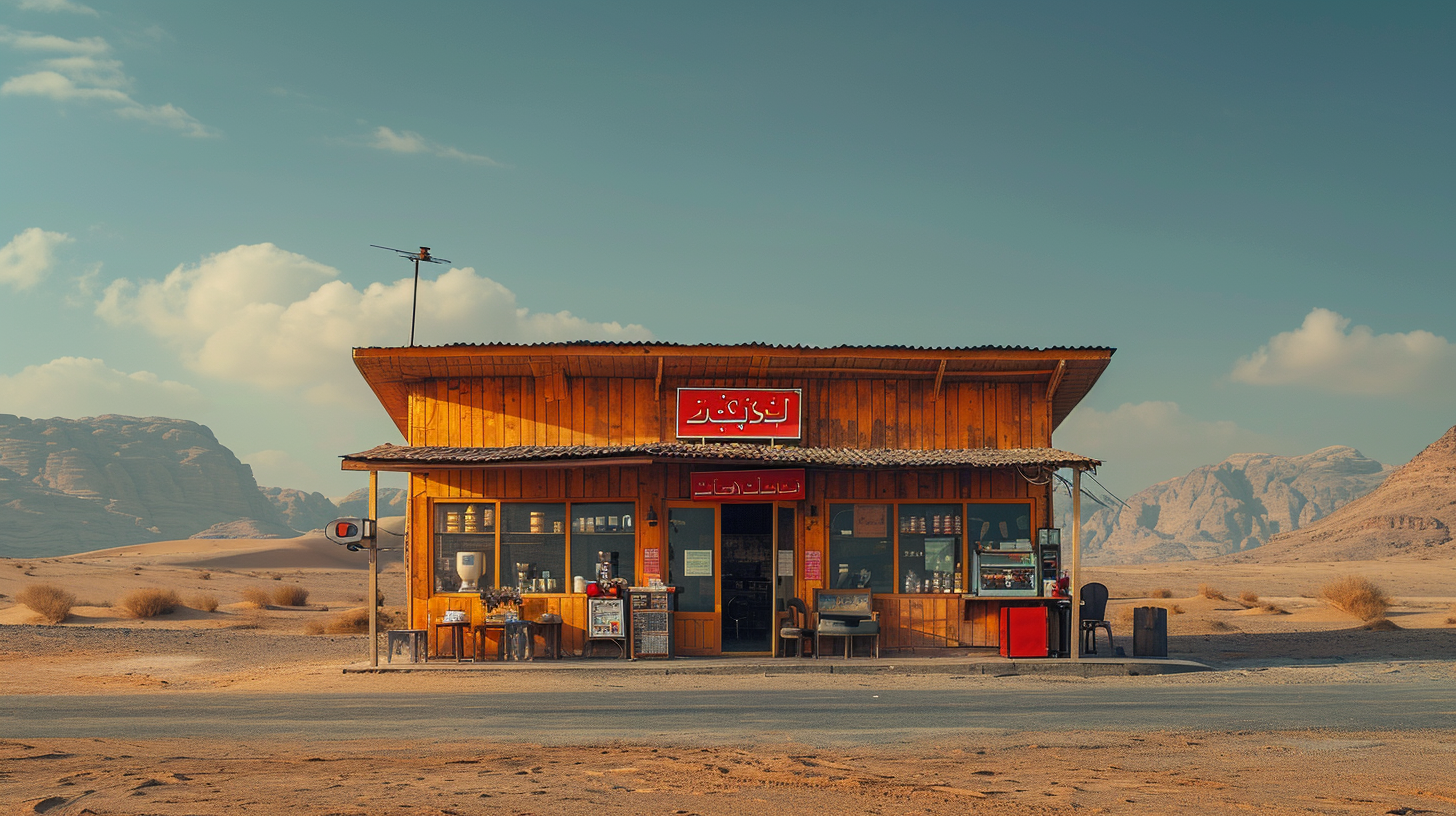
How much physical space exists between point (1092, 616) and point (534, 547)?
30.0 feet

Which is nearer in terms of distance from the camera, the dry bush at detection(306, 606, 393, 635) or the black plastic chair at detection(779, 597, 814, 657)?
the black plastic chair at detection(779, 597, 814, 657)

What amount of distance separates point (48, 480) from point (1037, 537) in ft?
553

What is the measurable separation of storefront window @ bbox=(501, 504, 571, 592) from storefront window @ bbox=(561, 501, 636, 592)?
23 cm

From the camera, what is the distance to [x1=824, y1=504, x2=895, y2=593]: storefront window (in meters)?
16.3

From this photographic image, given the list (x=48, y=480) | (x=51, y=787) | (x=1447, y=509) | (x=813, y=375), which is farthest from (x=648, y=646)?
(x=48, y=480)

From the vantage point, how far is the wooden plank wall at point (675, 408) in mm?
16609

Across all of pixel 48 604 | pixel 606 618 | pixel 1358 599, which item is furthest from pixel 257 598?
pixel 1358 599

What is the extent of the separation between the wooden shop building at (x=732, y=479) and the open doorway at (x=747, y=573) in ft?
5.95

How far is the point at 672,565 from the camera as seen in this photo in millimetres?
16234

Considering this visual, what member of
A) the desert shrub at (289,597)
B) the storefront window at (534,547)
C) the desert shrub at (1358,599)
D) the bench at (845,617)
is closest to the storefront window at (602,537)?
the storefront window at (534,547)

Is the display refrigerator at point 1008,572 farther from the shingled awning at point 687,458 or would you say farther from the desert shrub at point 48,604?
the desert shrub at point 48,604

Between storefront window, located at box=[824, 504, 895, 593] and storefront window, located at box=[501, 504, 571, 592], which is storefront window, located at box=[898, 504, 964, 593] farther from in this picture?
storefront window, located at box=[501, 504, 571, 592]

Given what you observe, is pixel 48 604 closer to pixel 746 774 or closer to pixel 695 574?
pixel 695 574

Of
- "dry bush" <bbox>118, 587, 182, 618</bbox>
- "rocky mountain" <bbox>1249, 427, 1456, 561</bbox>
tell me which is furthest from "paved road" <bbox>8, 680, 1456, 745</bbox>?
"rocky mountain" <bbox>1249, 427, 1456, 561</bbox>
